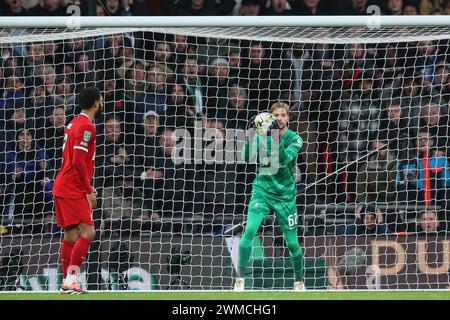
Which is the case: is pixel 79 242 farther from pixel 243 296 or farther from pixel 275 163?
pixel 275 163

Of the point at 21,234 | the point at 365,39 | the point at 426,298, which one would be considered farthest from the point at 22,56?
the point at 426,298

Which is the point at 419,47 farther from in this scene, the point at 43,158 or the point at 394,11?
the point at 43,158

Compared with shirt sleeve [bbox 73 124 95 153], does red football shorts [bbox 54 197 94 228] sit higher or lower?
lower

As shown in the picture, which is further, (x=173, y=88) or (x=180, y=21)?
(x=173, y=88)

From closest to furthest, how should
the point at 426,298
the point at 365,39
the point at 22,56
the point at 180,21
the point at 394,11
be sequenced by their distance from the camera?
the point at 426,298 → the point at 180,21 → the point at 365,39 → the point at 22,56 → the point at 394,11

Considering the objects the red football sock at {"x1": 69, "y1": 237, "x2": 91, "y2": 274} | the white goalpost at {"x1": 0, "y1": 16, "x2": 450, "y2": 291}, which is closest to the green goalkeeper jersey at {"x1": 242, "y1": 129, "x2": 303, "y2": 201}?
the white goalpost at {"x1": 0, "y1": 16, "x2": 450, "y2": 291}

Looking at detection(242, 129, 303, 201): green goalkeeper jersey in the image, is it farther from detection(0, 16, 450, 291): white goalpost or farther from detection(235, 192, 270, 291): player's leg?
detection(0, 16, 450, 291): white goalpost

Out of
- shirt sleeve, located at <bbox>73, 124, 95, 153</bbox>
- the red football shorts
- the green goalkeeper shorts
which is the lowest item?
the red football shorts

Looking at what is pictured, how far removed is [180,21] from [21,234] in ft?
9.55

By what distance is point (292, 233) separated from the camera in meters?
10.6

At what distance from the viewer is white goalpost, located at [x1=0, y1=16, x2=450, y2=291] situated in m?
11.8

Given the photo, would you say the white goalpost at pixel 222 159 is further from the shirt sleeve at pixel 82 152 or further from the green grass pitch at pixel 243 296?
the shirt sleeve at pixel 82 152

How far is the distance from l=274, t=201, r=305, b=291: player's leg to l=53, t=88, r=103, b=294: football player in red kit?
1.85m

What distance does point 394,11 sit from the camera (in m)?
13.5
